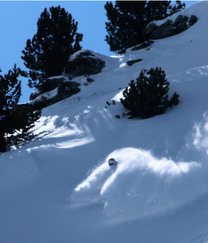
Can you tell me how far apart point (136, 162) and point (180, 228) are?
106 inches

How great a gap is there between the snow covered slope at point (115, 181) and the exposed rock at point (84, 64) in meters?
10.7

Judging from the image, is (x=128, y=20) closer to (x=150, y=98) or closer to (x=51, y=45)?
(x=51, y=45)

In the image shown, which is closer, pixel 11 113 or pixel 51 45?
pixel 11 113

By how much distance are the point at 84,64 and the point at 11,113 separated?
11459mm

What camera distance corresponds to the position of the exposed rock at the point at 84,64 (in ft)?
76.7

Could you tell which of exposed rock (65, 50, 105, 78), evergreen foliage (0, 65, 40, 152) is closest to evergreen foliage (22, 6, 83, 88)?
exposed rock (65, 50, 105, 78)

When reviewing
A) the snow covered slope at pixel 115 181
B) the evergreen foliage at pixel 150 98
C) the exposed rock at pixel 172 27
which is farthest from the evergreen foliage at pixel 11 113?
the exposed rock at pixel 172 27

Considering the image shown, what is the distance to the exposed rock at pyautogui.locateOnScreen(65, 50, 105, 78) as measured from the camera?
23391mm

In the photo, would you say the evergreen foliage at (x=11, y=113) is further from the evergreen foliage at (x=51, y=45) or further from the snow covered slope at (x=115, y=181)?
the evergreen foliage at (x=51, y=45)

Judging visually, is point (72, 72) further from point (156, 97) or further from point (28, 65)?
point (156, 97)

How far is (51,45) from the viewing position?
26.6 metres

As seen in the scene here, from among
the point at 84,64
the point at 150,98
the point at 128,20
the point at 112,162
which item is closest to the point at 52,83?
the point at 84,64

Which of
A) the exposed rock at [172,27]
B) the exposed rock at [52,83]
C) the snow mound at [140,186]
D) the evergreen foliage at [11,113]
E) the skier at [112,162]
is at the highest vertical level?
the exposed rock at [172,27]

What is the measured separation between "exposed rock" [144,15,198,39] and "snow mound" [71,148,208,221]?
19192 millimetres
